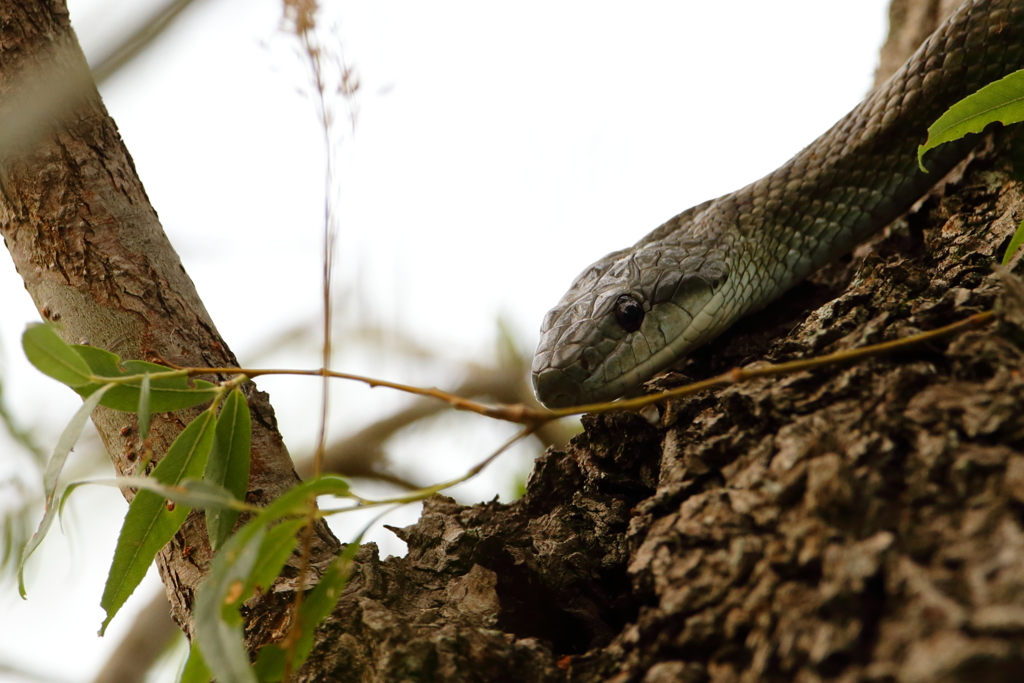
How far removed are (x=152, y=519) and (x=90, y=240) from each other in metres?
0.86

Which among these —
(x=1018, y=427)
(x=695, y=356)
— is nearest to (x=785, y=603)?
(x=1018, y=427)

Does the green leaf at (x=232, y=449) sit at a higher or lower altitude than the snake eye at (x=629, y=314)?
lower

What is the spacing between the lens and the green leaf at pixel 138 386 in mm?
1557

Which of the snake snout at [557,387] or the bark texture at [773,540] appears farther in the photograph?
the snake snout at [557,387]

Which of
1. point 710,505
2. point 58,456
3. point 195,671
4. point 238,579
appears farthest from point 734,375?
point 58,456

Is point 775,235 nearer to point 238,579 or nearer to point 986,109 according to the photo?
point 986,109

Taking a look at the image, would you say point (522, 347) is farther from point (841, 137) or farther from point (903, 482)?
point (903, 482)

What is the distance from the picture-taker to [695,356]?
9.17ft

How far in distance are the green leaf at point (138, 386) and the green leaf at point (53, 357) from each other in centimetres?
6

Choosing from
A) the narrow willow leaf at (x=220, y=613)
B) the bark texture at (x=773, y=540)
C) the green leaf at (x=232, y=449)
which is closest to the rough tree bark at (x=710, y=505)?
the bark texture at (x=773, y=540)

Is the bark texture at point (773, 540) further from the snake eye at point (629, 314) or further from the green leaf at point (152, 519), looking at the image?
the snake eye at point (629, 314)

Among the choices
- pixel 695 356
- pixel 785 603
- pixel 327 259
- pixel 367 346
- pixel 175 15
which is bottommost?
pixel 785 603

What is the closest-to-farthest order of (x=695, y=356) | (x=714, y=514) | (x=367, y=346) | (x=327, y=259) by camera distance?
1. (x=714, y=514)
2. (x=327, y=259)
3. (x=695, y=356)
4. (x=367, y=346)

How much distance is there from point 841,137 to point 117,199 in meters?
2.61
